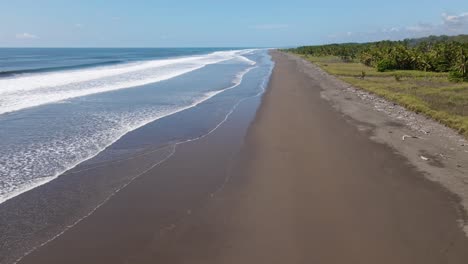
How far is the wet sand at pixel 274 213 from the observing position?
7.22 m

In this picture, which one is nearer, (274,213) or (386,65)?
(274,213)

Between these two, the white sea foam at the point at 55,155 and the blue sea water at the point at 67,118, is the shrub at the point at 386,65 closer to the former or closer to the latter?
the blue sea water at the point at 67,118

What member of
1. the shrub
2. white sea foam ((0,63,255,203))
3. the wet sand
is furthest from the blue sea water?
the shrub

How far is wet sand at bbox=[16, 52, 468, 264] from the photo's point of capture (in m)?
7.22

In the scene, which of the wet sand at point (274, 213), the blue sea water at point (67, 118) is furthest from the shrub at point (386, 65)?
the wet sand at point (274, 213)

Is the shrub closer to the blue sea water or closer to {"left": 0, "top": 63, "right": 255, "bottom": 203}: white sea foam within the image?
the blue sea water

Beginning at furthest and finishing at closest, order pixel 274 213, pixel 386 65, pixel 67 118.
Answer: pixel 386 65, pixel 67 118, pixel 274 213

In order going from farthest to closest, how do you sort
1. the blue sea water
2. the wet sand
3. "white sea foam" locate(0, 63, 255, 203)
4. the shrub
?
the shrub → the blue sea water → "white sea foam" locate(0, 63, 255, 203) → the wet sand

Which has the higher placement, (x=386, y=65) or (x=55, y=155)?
(x=386, y=65)

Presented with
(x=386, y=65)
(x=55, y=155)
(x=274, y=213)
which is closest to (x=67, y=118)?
(x=55, y=155)

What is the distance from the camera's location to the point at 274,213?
8.91m

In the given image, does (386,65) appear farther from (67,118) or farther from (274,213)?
(274,213)

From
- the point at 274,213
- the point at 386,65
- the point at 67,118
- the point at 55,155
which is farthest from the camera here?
the point at 386,65

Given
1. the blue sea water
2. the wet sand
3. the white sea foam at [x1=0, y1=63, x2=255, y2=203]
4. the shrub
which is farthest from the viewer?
the shrub
